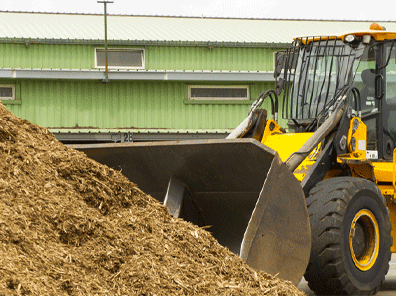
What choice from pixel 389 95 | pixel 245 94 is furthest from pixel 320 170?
pixel 245 94

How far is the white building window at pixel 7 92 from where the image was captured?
2014 centimetres

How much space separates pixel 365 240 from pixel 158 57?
15098 mm

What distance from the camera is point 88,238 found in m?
4.64

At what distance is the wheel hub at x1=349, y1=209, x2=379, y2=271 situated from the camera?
650 cm

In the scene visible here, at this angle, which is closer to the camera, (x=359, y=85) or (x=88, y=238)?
(x=88, y=238)

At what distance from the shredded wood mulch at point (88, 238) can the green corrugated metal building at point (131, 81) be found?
48.5 feet

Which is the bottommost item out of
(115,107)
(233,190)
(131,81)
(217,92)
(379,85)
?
(233,190)

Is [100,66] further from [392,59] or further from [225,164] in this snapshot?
[225,164]

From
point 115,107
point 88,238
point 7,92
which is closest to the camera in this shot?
point 88,238

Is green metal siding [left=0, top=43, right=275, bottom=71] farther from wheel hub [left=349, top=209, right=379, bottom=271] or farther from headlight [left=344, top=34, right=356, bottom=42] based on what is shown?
wheel hub [left=349, top=209, right=379, bottom=271]

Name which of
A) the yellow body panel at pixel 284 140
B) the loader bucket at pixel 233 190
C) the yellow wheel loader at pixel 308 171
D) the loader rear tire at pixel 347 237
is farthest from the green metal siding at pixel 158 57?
the loader bucket at pixel 233 190

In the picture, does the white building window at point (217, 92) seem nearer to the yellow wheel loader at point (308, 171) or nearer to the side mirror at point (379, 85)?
the yellow wheel loader at point (308, 171)

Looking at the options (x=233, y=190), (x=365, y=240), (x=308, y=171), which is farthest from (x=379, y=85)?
(x=233, y=190)

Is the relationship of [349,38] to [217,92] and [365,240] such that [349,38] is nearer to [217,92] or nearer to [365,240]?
[365,240]
